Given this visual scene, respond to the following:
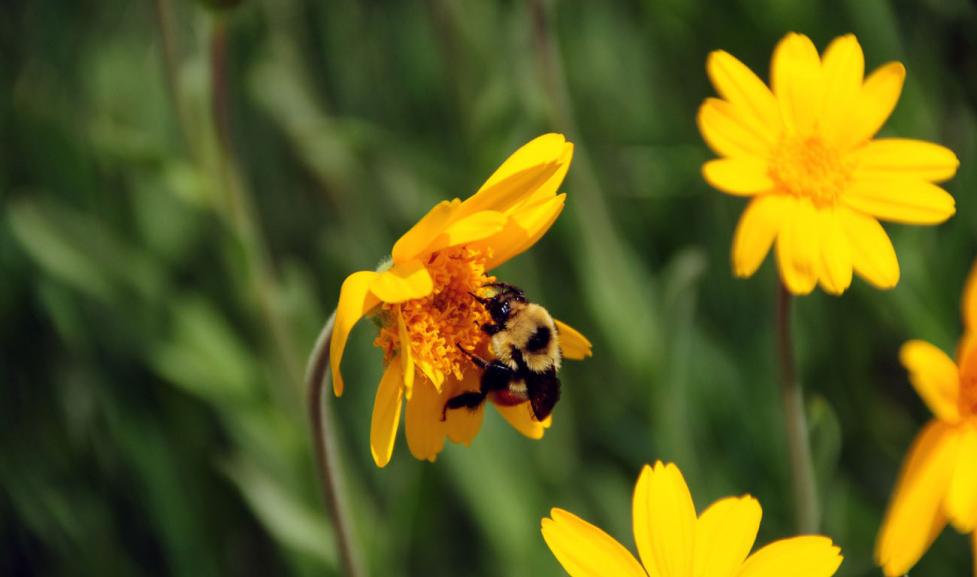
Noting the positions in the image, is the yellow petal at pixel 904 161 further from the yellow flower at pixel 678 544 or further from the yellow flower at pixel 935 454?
the yellow flower at pixel 678 544

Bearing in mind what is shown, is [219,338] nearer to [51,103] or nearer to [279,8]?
[51,103]

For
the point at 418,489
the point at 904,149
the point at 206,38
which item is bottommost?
the point at 418,489

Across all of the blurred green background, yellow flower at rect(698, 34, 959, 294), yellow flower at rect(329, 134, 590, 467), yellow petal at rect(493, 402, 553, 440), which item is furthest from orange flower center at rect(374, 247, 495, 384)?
the blurred green background

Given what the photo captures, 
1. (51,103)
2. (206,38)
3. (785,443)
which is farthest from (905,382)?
(51,103)

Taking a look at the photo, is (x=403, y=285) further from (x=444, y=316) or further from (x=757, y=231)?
(x=757, y=231)

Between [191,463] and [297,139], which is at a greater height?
[297,139]

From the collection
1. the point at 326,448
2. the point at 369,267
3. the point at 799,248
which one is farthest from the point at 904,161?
the point at 369,267
